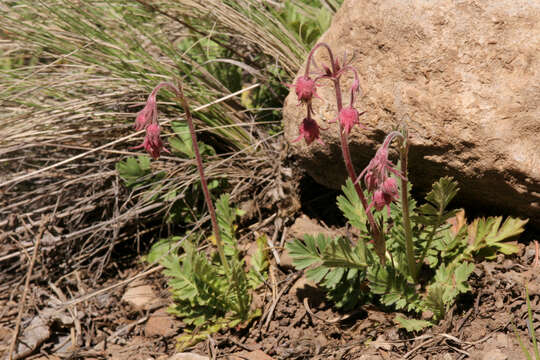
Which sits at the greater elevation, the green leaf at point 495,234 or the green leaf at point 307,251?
the green leaf at point 495,234

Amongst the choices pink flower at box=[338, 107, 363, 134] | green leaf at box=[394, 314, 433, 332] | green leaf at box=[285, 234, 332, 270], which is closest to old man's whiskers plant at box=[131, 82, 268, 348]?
green leaf at box=[285, 234, 332, 270]

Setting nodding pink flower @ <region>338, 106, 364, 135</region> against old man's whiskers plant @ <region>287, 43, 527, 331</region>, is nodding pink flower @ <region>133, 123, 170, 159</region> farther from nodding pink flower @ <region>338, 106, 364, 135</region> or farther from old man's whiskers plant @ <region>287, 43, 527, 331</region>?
nodding pink flower @ <region>338, 106, 364, 135</region>

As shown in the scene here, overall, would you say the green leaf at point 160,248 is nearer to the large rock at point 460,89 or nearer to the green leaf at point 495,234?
the large rock at point 460,89

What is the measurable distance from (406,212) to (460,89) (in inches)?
27.2

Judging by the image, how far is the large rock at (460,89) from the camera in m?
2.40

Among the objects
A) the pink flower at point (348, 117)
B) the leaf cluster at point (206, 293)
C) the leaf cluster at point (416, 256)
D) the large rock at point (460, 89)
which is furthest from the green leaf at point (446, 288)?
the leaf cluster at point (206, 293)

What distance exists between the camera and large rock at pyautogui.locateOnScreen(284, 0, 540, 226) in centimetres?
240

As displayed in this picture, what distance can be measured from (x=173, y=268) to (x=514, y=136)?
5.60 ft

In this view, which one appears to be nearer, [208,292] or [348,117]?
[348,117]

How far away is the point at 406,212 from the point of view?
222 centimetres

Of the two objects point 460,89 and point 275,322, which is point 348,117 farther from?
point 275,322

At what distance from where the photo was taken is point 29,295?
3.26 m

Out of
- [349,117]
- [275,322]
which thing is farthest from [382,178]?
[275,322]

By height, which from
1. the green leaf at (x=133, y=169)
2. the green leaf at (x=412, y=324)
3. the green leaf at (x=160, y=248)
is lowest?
the green leaf at (x=160, y=248)
